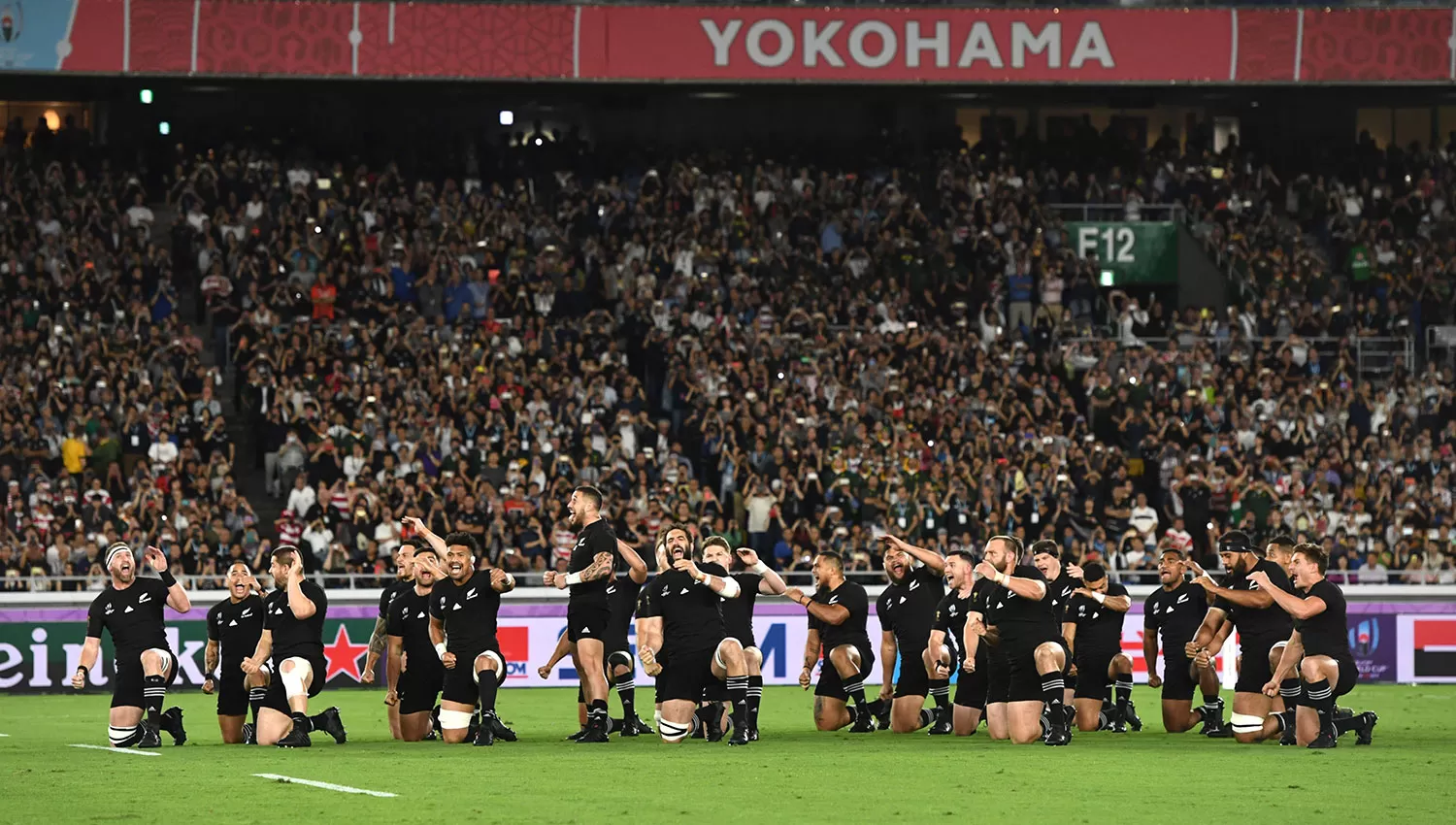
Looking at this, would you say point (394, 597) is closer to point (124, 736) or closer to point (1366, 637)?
point (124, 736)

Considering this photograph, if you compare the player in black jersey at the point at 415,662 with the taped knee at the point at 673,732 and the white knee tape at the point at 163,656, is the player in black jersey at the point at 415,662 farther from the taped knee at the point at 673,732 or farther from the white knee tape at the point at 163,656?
the taped knee at the point at 673,732

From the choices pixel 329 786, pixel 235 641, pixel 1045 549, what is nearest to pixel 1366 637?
pixel 1045 549

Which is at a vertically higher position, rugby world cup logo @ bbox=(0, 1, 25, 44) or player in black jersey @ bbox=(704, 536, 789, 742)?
rugby world cup logo @ bbox=(0, 1, 25, 44)

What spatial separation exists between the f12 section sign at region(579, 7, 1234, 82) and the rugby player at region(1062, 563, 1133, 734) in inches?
789

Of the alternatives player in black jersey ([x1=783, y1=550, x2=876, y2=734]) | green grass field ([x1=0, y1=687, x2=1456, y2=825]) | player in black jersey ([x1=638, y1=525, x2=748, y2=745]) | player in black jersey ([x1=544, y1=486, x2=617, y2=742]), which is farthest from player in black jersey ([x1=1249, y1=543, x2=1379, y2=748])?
player in black jersey ([x1=544, y1=486, x2=617, y2=742])

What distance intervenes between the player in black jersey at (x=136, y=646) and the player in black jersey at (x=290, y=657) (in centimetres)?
72

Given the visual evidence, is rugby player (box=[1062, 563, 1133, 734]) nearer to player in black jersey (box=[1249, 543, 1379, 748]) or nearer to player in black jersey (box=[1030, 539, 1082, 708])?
player in black jersey (box=[1030, 539, 1082, 708])

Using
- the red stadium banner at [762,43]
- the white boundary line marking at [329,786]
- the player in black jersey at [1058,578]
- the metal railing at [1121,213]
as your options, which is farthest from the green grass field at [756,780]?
the metal railing at [1121,213]

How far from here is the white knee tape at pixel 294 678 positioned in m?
17.8

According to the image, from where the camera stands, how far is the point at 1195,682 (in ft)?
64.4

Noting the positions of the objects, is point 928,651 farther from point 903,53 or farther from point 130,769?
point 903,53

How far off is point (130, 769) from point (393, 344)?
1818 centimetres

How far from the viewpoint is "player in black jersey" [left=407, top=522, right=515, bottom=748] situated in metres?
17.8

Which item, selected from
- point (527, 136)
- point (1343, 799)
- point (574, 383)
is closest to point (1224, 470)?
point (574, 383)
